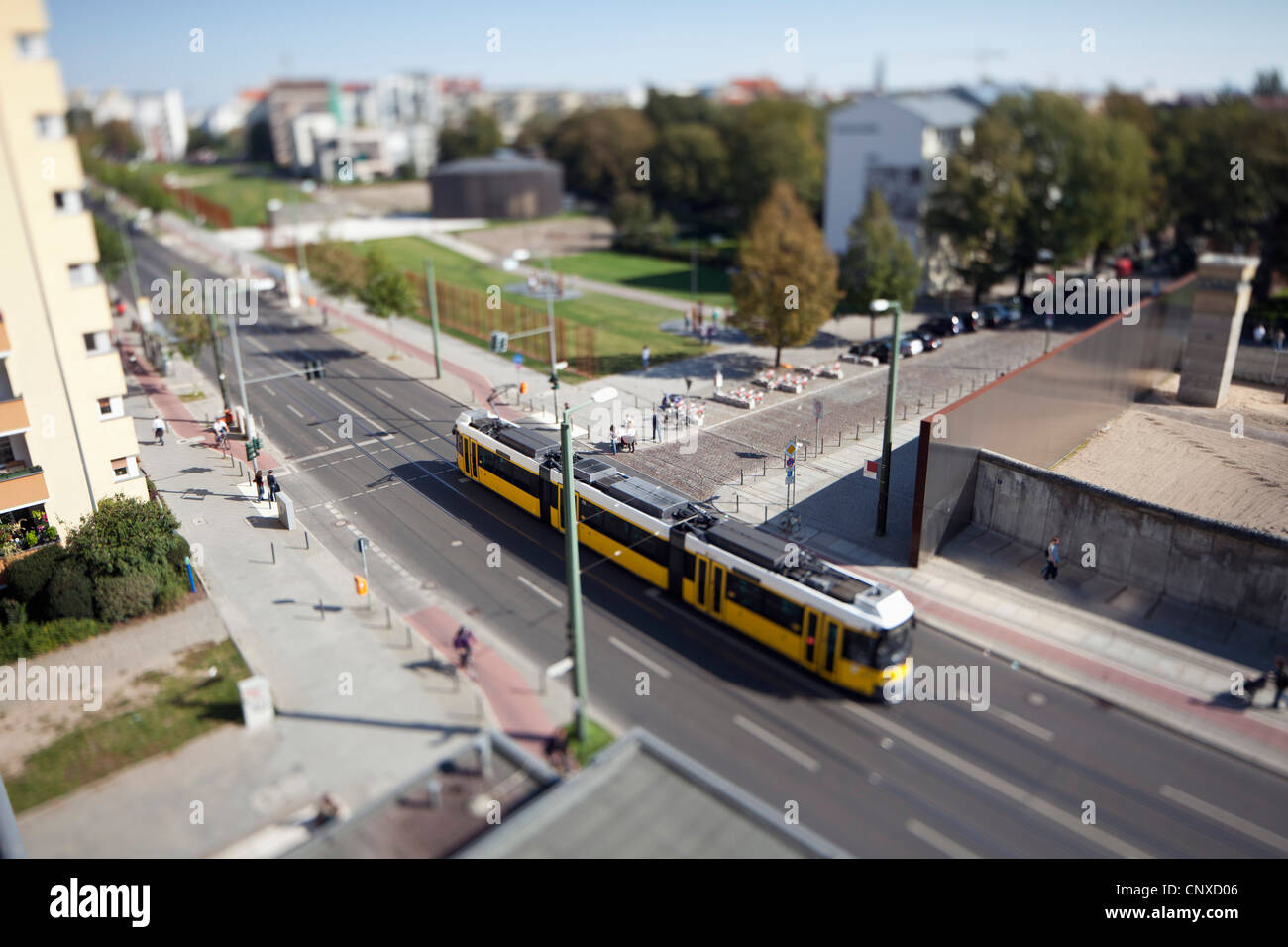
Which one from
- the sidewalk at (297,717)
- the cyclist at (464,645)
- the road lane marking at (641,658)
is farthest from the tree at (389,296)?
the road lane marking at (641,658)

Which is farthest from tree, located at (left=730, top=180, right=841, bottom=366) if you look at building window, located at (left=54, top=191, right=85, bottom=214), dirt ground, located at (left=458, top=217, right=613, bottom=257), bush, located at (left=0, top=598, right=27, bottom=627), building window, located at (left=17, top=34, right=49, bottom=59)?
dirt ground, located at (left=458, top=217, right=613, bottom=257)

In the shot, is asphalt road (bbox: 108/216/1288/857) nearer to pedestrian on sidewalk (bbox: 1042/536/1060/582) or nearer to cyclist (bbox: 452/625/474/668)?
cyclist (bbox: 452/625/474/668)

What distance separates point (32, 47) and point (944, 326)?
2014 inches

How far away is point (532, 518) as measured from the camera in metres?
31.4

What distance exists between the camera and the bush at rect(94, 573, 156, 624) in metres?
25.0

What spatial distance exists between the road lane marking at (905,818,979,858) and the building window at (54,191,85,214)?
27.3m

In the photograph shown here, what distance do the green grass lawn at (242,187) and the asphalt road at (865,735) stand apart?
8050 centimetres

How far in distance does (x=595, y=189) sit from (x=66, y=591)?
109 meters

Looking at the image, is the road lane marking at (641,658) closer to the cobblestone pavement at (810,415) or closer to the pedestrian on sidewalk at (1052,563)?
the cobblestone pavement at (810,415)

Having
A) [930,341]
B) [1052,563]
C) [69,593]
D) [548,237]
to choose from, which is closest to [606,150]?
[548,237]

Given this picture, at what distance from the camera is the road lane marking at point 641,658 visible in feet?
75.4

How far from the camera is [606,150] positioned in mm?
119688
